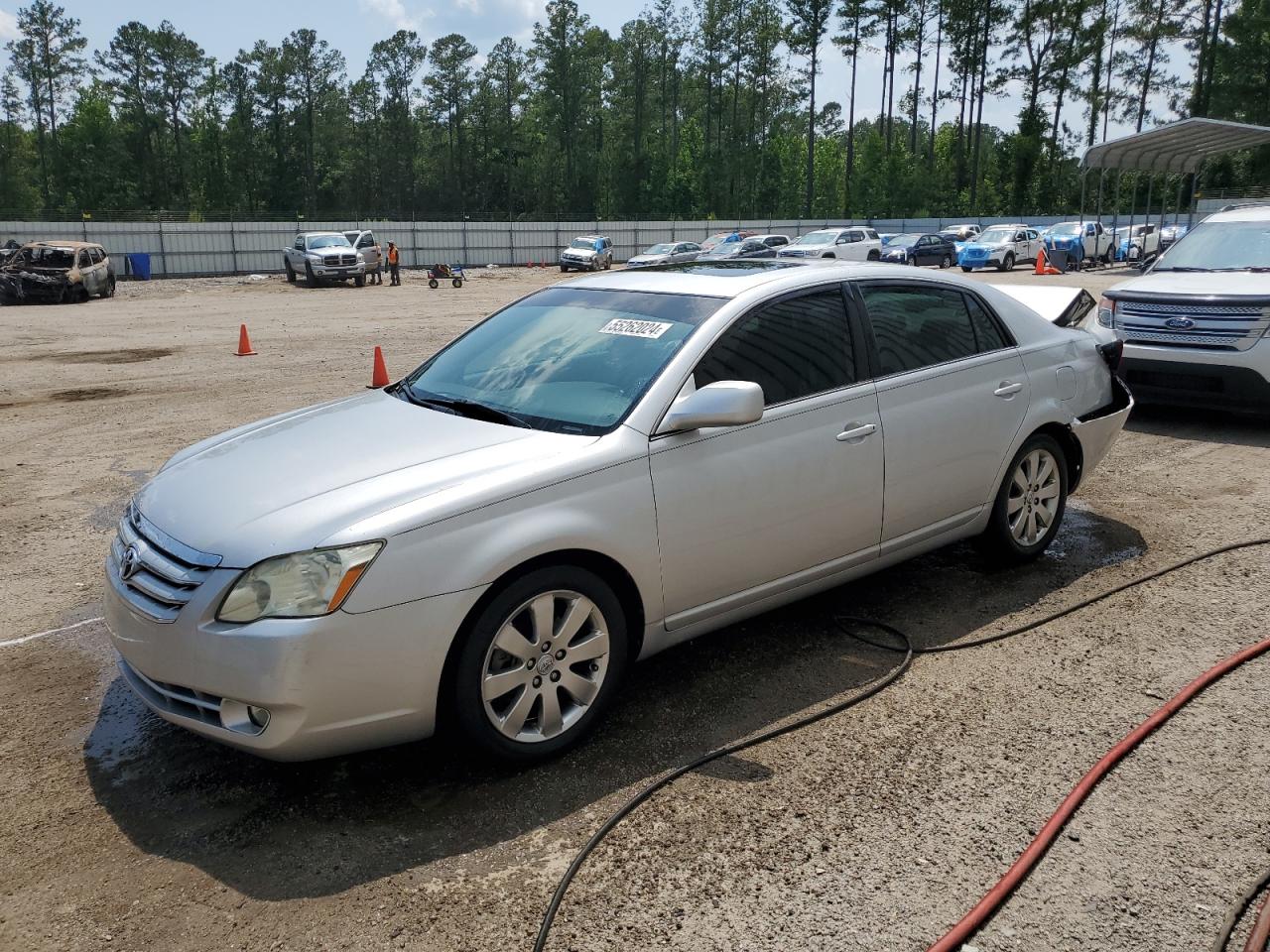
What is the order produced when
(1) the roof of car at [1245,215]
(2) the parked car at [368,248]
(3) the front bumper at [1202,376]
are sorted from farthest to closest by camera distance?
(2) the parked car at [368,248] → (1) the roof of car at [1245,215] → (3) the front bumper at [1202,376]

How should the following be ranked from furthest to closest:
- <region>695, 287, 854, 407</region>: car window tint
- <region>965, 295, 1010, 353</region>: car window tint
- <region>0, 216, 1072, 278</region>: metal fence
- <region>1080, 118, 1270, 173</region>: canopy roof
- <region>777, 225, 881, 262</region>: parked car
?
1. <region>0, 216, 1072, 278</region>: metal fence
2. <region>777, 225, 881, 262</region>: parked car
3. <region>1080, 118, 1270, 173</region>: canopy roof
4. <region>965, 295, 1010, 353</region>: car window tint
5. <region>695, 287, 854, 407</region>: car window tint

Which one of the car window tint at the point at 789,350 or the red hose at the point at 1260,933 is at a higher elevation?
the car window tint at the point at 789,350

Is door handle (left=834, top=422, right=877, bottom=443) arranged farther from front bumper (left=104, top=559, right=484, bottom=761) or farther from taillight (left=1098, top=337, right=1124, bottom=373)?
taillight (left=1098, top=337, right=1124, bottom=373)

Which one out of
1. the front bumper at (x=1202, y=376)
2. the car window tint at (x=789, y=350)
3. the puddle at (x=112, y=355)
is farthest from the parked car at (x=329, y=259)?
the car window tint at (x=789, y=350)

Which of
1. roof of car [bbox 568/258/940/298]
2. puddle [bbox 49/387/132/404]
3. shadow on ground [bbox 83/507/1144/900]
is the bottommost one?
shadow on ground [bbox 83/507/1144/900]

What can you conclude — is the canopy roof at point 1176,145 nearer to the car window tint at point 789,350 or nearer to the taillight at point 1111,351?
the taillight at point 1111,351

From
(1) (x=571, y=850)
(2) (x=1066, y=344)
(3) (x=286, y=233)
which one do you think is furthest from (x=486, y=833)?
(3) (x=286, y=233)

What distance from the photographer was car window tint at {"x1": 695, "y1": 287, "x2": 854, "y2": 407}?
4.13 metres

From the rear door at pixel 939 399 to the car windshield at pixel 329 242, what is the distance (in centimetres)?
3356

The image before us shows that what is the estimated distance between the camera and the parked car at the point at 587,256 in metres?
43.8

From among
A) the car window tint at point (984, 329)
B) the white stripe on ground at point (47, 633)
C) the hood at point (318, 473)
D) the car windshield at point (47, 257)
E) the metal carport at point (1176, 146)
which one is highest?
the metal carport at point (1176, 146)

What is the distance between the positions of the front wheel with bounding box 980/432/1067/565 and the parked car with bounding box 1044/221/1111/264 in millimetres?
34200

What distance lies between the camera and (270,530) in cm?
322

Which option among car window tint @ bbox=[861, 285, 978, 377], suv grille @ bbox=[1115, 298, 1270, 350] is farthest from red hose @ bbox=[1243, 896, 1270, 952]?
suv grille @ bbox=[1115, 298, 1270, 350]
